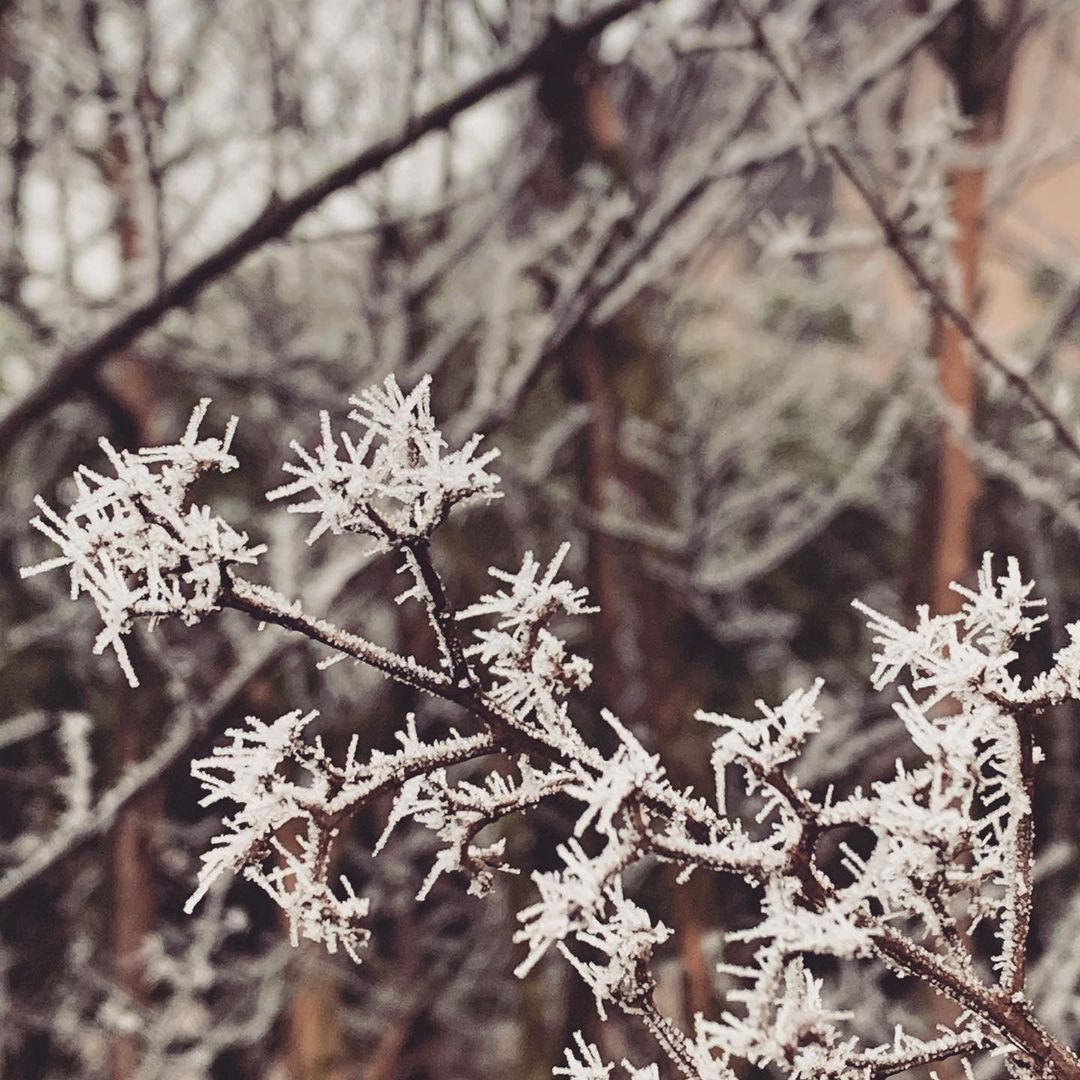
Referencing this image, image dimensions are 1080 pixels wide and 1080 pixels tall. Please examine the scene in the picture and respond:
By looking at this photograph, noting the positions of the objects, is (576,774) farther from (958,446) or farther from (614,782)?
(958,446)

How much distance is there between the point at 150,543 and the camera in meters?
0.70

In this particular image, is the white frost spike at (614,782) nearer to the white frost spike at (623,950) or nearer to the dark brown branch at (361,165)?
the white frost spike at (623,950)

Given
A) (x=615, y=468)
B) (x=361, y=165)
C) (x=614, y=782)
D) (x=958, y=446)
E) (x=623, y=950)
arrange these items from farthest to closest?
(x=615, y=468), (x=958, y=446), (x=361, y=165), (x=623, y=950), (x=614, y=782)

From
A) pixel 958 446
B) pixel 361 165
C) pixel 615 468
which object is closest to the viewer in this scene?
pixel 361 165

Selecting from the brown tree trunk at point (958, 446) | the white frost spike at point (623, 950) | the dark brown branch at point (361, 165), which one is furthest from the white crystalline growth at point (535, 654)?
the brown tree trunk at point (958, 446)

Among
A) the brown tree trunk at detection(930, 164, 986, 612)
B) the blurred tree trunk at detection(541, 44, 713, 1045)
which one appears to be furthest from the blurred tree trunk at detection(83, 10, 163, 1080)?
the brown tree trunk at detection(930, 164, 986, 612)

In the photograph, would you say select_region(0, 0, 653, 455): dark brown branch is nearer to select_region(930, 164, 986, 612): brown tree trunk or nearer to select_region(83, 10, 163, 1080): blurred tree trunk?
select_region(930, 164, 986, 612): brown tree trunk

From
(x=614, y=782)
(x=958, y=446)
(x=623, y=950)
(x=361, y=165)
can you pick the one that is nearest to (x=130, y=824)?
(x=361, y=165)

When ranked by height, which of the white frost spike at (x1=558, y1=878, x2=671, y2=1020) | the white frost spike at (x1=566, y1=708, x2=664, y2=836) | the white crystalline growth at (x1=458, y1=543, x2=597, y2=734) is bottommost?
the white frost spike at (x1=558, y1=878, x2=671, y2=1020)

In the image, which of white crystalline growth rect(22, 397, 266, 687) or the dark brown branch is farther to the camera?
the dark brown branch

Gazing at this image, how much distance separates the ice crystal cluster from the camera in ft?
2.27

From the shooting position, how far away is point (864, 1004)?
3.40 m

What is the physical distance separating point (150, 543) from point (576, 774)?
317 millimetres

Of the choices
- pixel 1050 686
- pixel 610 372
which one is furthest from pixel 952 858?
pixel 610 372
